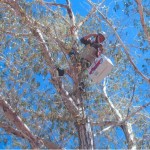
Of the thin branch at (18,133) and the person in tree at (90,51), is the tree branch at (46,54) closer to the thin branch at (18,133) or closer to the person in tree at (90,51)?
the person in tree at (90,51)

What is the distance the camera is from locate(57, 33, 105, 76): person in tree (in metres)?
6.91

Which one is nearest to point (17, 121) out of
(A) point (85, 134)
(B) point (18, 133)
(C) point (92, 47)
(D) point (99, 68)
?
(B) point (18, 133)

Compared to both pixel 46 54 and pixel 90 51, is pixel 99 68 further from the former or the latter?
pixel 46 54

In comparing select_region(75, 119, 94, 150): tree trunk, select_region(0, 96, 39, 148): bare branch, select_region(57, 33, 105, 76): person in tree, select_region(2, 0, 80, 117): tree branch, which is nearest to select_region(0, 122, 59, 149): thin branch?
select_region(0, 96, 39, 148): bare branch

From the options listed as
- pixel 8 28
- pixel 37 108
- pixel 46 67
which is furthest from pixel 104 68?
pixel 8 28

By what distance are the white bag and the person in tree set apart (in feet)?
0.75

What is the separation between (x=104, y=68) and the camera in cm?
653

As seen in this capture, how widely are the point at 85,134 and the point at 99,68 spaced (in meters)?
1.07

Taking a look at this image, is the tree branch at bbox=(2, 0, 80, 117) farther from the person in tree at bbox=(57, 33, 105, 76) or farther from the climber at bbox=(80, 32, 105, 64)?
the climber at bbox=(80, 32, 105, 64)

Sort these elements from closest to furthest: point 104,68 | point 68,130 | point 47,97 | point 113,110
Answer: point 104,68 < point 68,130 < point 47,97 < point 113,110

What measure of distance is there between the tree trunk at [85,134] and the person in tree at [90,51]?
989 millimetres

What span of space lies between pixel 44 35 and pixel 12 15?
43.6 inches

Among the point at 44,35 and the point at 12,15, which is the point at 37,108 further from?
the point at 12,15

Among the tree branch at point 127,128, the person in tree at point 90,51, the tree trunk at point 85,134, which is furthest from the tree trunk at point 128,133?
the person in tree at point 90,51
